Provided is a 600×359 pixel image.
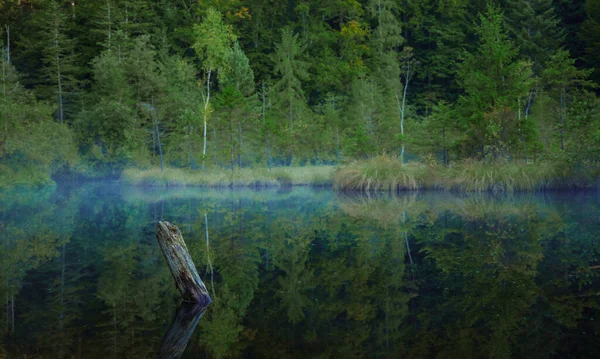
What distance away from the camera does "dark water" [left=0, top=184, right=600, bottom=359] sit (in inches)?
248

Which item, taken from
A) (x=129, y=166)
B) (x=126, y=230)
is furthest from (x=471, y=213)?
(x=129, y=166)

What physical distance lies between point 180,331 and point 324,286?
2724 millimetres

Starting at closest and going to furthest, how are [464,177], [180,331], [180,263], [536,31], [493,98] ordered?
[180,331]
[180,263]
[464,177]
[493,98]
[536,31]

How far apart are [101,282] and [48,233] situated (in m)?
6.47

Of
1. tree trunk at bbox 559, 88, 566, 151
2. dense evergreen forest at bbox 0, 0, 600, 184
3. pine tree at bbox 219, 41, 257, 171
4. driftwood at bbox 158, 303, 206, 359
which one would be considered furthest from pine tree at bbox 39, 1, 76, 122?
driftwood at bbox 158, 303, 206, 359

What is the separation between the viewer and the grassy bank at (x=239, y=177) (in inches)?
1261

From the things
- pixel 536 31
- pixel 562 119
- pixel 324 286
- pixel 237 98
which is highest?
pixel 536 31

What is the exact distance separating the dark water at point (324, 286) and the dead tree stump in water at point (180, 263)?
244 mm

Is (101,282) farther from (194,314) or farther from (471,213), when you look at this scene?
(471,213)

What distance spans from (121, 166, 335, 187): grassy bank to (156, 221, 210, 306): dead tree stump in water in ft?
74.7

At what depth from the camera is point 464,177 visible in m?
24.7

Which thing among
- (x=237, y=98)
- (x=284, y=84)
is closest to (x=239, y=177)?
(x=237, y=98)

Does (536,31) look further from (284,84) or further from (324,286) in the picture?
(324,286)

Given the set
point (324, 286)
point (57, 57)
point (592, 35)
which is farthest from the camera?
point (57, 57)
